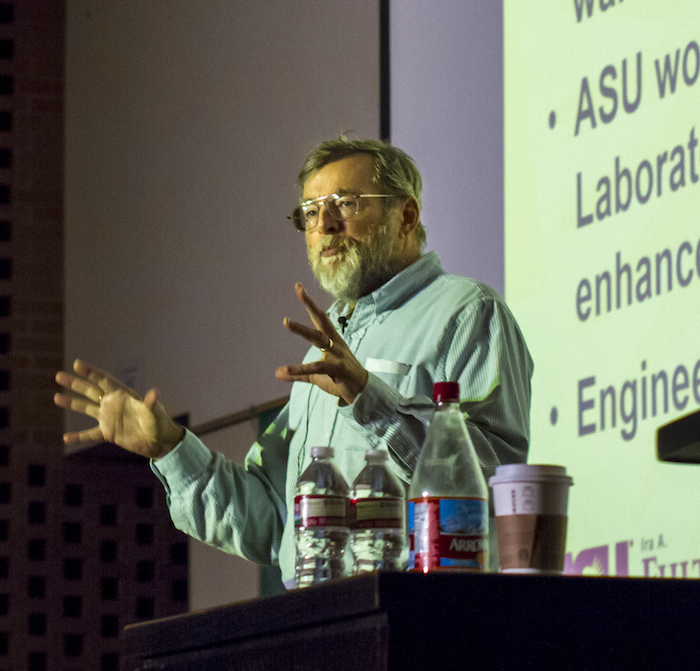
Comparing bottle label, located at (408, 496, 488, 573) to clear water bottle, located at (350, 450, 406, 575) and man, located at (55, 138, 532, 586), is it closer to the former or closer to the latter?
clear water bottle, located at (350, 450, 406, 575)

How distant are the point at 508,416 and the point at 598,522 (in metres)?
0.72

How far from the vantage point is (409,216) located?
84.7 inches

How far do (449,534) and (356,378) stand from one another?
0.37 m

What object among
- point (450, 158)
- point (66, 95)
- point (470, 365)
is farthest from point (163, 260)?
point (470, 365)

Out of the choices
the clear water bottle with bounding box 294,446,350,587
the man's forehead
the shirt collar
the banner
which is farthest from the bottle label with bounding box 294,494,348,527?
the banner

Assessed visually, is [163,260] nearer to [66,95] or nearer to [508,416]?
[66,95]

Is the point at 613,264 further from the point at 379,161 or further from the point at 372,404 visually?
the point at 372,404

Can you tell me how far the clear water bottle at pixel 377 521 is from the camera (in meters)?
1.27

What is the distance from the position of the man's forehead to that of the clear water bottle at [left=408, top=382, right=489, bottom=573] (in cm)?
86

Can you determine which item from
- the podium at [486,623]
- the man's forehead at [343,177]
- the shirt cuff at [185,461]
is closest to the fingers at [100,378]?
the shirt cuff at [185,461]

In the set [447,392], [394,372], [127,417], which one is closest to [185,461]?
[127,417]

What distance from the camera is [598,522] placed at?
90.6 inches

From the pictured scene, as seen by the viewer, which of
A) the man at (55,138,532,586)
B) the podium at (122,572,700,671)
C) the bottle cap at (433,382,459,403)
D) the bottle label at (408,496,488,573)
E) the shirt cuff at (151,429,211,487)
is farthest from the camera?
the shirt cuff at (151,429,211,487)

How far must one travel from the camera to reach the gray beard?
2008 mm
